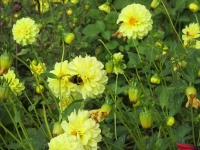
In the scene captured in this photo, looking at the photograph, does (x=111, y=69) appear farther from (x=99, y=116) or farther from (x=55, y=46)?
(x=55, y=46)

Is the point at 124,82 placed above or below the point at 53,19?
below

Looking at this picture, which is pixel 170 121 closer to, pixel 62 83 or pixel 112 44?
pixel 62 83

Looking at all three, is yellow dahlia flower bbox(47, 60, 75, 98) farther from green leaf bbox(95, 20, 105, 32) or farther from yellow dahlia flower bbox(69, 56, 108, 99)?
green leaf bbox(95, 20, 105, 32)

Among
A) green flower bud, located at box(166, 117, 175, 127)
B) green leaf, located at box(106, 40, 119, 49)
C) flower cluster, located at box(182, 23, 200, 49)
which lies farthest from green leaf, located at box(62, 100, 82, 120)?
green leaf, located at box(106, 40, 119, 49)

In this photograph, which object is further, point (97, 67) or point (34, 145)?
point (34, 145)

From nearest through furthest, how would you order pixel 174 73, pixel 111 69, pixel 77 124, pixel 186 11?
pixel 77 124 → pixel 111 69 → pixel 174 73 → pixel 186 11

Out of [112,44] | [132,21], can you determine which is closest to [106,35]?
[112,44]

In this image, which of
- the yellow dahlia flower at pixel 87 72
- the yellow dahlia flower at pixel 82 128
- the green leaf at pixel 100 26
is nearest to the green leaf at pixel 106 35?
the green leaf at pixel 100 26

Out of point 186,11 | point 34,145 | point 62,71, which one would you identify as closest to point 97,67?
point 62,71
